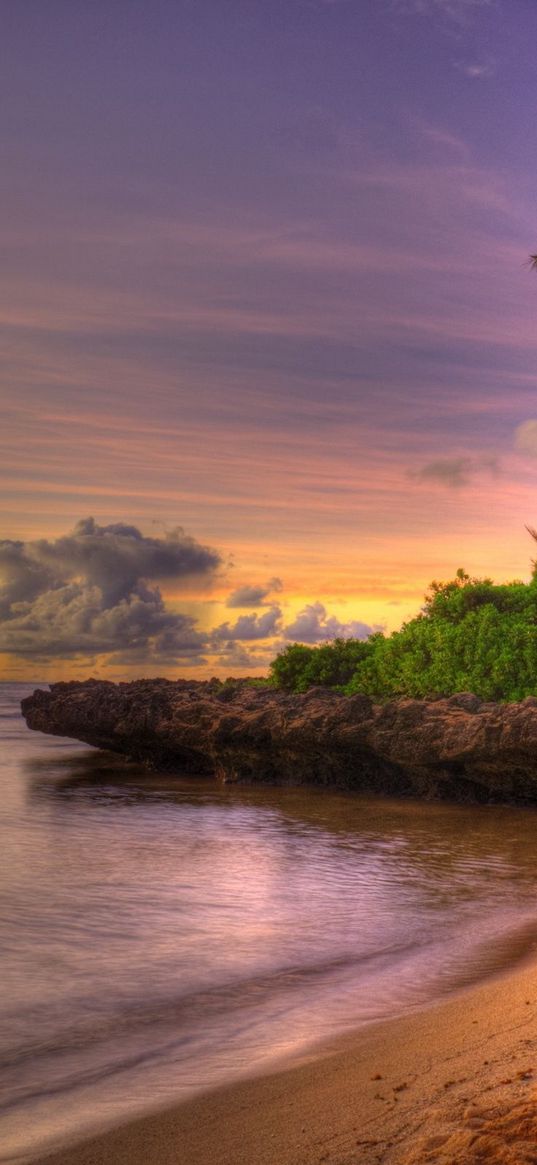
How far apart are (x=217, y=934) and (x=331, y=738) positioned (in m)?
9.45

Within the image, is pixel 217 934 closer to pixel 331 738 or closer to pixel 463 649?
pixel 331 738

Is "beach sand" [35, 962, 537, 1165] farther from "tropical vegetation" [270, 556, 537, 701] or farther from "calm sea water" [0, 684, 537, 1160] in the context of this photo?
"tropical vegetation" [270, 556, 537, 701]

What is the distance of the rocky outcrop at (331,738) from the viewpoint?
1667 cm

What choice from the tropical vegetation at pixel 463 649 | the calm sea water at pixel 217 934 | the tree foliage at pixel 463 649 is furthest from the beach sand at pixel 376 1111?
the tropical vegetation at pixel 463 649

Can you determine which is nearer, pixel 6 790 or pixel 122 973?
pixel 122 973

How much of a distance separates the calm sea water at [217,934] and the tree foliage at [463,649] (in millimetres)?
4916

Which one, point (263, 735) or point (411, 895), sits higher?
point (263, 735)

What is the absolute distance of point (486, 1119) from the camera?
3.78m

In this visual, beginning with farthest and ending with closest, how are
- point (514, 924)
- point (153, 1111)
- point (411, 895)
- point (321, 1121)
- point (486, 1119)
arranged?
point (411, 895)
point (514, 924)
point (153, 1111)
point (321, 1121)
point (486, 1119)

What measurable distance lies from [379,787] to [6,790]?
8.36 meters

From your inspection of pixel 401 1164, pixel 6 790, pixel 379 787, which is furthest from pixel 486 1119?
pixel 6 790

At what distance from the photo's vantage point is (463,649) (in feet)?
73.4

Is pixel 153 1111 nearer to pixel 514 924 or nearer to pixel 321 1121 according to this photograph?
pixel 321 1121

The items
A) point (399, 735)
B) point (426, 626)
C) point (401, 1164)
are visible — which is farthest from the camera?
point (426, 626)
